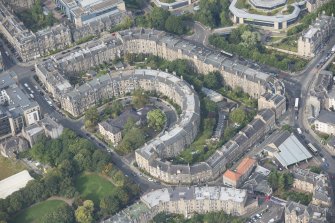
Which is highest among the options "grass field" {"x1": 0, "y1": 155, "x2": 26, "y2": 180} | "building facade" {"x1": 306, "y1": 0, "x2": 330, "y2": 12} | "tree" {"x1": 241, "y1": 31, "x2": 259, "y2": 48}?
"building facade" {"x1": 306, "y1": 0, "x2": 330, "y2": 12}

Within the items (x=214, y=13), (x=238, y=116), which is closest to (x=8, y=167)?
(x=238, y=116)

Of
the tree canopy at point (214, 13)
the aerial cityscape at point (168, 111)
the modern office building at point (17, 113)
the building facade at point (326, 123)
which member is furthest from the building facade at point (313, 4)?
the modern office building at point (17, 113)

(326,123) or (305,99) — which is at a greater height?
(326,123)

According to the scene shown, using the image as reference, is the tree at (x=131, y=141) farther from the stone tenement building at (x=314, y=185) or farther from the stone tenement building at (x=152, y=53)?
the stone tenement building at (x=314, y=185)

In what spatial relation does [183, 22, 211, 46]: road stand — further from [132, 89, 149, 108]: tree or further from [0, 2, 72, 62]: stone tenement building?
[0, 2, 72, 62]: stone tenement building

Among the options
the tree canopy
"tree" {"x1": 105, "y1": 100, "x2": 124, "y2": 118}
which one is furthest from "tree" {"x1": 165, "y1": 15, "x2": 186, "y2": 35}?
"tree" {"x1": 105, "y1": 100, "x2": 124, "y2": 118}

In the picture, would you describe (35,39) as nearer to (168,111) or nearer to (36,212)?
(168,111)
